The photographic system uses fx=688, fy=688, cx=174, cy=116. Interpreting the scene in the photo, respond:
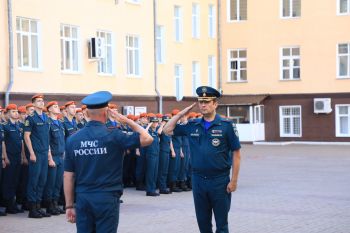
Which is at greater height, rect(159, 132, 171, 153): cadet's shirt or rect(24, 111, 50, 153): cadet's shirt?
rect(24, 111, 50, 153): cadet's shirt

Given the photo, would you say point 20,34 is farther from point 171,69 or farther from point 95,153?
point 95,153

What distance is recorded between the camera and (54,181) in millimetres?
12797

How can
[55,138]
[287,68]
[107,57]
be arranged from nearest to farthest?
[55,138] → [107,57] → [287,68]

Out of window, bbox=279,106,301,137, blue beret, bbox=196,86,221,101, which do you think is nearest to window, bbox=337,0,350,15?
window, bbox=279,106,301,137

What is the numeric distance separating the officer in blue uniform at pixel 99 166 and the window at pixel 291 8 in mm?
33237

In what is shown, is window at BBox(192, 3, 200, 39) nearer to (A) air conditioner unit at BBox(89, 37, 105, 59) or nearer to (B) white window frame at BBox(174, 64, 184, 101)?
(B) white window frame at BBox(174, 64, 184, 101)

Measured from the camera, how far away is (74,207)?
6.58 metres

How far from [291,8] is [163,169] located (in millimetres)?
24665

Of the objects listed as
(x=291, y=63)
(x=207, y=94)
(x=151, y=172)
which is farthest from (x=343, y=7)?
(x=207, y=94)

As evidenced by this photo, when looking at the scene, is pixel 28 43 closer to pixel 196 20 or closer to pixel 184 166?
pixel 184 166

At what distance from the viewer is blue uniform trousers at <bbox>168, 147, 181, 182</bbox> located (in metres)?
16.3

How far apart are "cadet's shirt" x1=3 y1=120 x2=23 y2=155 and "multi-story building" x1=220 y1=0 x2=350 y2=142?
25.6 m

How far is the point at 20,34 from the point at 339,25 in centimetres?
1918

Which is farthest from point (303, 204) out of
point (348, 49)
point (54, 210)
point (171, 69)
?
point (348, 49)
